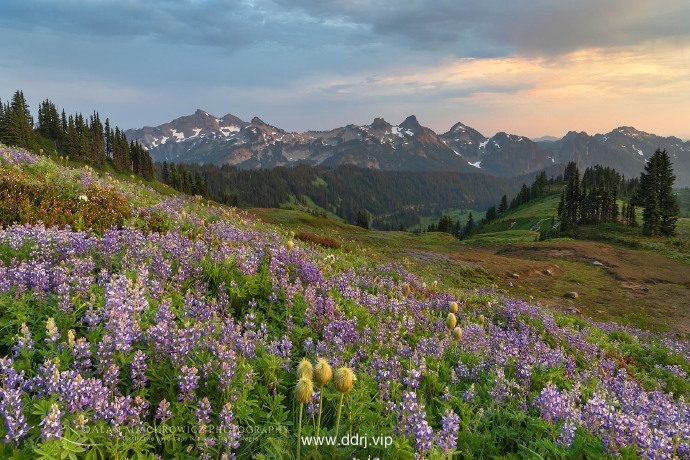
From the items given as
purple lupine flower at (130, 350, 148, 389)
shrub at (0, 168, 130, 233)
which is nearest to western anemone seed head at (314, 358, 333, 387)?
purple lupine flower at (130, 350, 148, 389)

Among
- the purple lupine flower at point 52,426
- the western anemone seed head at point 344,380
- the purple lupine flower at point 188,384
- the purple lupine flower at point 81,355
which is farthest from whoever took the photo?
the purple lupine flower at point 188,384

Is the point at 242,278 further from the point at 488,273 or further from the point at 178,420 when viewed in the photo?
the point at 488,273

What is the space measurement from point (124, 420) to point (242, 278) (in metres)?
4.09

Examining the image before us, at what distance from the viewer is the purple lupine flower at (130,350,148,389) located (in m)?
3.99

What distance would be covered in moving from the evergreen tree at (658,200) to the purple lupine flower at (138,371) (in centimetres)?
9435

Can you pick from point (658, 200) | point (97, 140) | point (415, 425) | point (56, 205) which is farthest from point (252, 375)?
point (97, 140)

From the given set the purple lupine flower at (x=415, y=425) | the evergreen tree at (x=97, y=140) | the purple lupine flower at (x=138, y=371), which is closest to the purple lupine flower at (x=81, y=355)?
the purple lupine flower at (x=138, y=371)

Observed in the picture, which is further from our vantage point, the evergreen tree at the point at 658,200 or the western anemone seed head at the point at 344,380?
the evergreen tree at the point at 658,200

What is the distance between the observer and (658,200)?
79.7 metres

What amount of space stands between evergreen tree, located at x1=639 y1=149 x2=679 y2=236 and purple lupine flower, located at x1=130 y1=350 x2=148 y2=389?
94.4 meters

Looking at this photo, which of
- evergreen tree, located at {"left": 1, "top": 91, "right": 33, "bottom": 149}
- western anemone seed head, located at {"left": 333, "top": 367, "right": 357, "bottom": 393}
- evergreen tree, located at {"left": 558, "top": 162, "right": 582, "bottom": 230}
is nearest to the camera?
western anemone seed head, located at {"left": 333, "top": 367, "right": 357, "bottom": 393}

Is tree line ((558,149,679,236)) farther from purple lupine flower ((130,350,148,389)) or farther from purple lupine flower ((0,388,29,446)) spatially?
purple lupine flower ((0,388,29,446))

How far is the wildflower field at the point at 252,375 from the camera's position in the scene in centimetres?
353

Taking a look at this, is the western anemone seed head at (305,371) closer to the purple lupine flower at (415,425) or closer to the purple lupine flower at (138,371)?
the purple lupine flower at (415,425)
